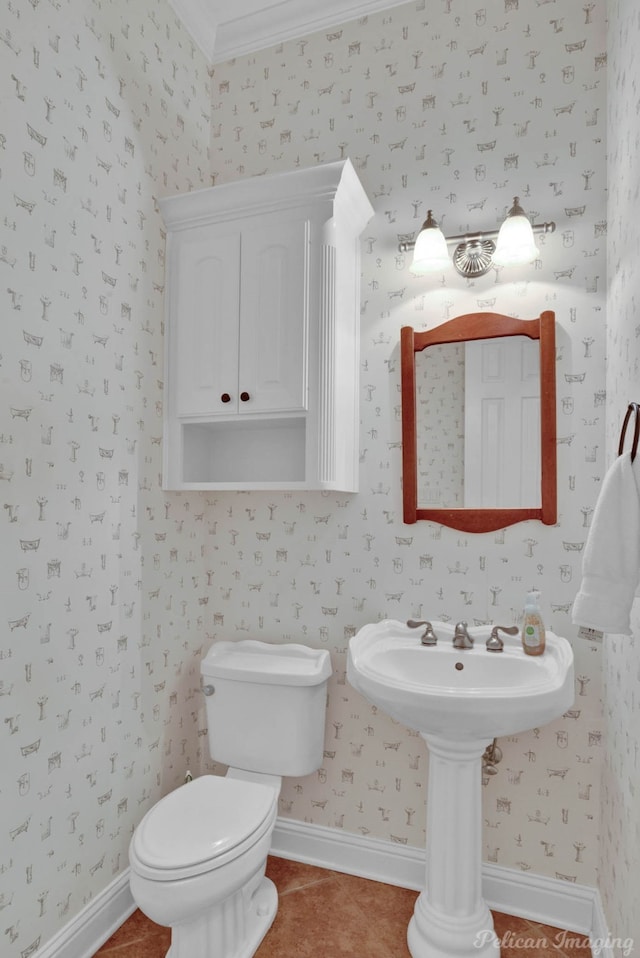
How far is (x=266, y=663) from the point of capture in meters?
2.01

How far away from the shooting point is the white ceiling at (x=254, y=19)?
212cm

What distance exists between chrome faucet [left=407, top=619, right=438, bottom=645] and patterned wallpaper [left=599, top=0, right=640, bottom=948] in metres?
0.52

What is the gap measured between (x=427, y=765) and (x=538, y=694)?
0.73 m

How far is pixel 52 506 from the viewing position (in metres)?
1.55

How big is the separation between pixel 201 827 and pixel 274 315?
154cm

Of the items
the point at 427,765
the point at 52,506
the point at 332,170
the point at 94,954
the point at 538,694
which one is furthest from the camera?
the point at 427,765

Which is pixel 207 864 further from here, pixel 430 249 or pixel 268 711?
pixel 430 249

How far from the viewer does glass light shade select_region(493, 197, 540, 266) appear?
177cm

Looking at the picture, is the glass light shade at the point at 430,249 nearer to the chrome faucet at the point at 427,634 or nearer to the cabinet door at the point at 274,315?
the cabinet door at the point at 274,315

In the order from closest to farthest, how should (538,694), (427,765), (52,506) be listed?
(538,694) < (52,506) < (427,765)

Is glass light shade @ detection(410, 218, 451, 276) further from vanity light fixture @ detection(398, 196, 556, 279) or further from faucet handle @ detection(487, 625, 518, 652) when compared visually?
faucet handle @ detection(487, 625, 518, 652)

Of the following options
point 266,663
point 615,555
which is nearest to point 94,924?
point 266,663

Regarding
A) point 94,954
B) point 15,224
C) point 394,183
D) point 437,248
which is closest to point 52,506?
point 15,224

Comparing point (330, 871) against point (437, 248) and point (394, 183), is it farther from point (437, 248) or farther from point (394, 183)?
point (394, 183)
